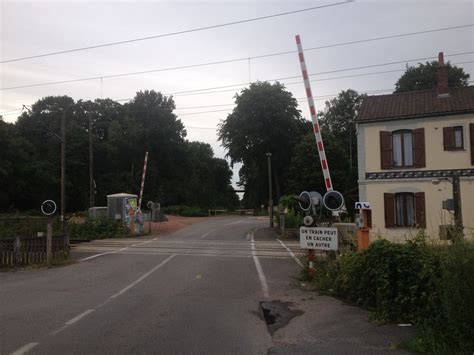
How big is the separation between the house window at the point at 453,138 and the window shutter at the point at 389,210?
3.68 m

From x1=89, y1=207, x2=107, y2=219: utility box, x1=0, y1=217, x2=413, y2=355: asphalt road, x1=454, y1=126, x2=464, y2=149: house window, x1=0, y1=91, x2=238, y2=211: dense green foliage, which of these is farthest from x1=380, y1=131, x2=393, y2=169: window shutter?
x1=0, y1=91, x2=238, y2=211: dense green foliage

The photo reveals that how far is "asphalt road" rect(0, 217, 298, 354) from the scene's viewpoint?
6.21m

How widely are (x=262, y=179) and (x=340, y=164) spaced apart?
33.6ft

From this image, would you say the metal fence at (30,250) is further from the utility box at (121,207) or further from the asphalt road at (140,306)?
the utility box at (121,207)

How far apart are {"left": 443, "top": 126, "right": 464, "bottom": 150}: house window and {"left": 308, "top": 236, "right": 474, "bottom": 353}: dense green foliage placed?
15723 millimetres

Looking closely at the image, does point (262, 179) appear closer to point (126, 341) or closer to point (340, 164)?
point (340, 164)

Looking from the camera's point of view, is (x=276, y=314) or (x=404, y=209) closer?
(x=276, y=314)

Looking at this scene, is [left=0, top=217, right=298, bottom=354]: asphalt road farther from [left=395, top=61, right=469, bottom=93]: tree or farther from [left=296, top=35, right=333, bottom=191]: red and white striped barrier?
[left=395, top=61, right=469, bottom=93]: tree

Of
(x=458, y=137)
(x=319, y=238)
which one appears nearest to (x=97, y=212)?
(x=458, y=137)

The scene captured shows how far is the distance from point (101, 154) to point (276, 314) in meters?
59.9

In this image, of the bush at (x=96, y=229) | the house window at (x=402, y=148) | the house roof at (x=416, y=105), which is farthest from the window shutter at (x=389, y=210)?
the bush at (x=96, y=229)

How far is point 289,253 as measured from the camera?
1969cm

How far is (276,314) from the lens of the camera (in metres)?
8.27

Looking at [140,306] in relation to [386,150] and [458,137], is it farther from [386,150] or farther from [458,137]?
[458,137]
